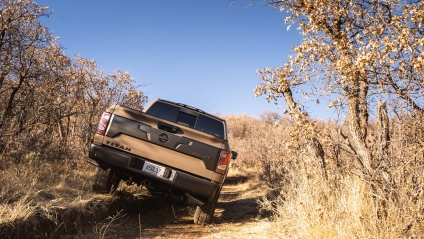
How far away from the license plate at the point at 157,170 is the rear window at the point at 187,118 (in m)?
1.49

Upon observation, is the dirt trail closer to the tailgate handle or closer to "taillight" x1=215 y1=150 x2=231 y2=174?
"taillight" x1=215 y1=150 x2=231 y2=174

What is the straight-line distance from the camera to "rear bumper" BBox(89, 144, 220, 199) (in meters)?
4.41

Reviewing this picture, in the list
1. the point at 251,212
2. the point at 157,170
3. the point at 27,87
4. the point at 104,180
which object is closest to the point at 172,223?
the point at 157,170

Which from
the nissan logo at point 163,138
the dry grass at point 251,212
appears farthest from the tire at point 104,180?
the nissan logo at point 163,138

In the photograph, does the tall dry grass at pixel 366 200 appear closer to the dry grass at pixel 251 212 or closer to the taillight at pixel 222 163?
the dry grass at pixel 251 212

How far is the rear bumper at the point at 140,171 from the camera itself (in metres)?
4.41

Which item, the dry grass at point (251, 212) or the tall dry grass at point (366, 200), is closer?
the tall dry grass at point (366, 200)

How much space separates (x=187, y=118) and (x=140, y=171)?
172cm

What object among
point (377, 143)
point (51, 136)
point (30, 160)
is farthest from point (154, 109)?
point (377, 143)

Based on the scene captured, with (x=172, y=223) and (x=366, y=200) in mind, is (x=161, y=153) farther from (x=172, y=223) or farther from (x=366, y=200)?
(x=366, y=200)

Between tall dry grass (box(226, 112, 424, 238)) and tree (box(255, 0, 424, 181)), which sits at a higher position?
tree (box(255, 0, 424, 181))

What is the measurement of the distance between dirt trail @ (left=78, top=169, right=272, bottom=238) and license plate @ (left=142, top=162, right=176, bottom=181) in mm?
680

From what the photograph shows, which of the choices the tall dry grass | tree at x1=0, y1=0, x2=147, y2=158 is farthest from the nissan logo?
tree at x1=0, y1=0, x2=147, y2=158

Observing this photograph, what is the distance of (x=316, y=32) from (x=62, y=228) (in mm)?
5495
